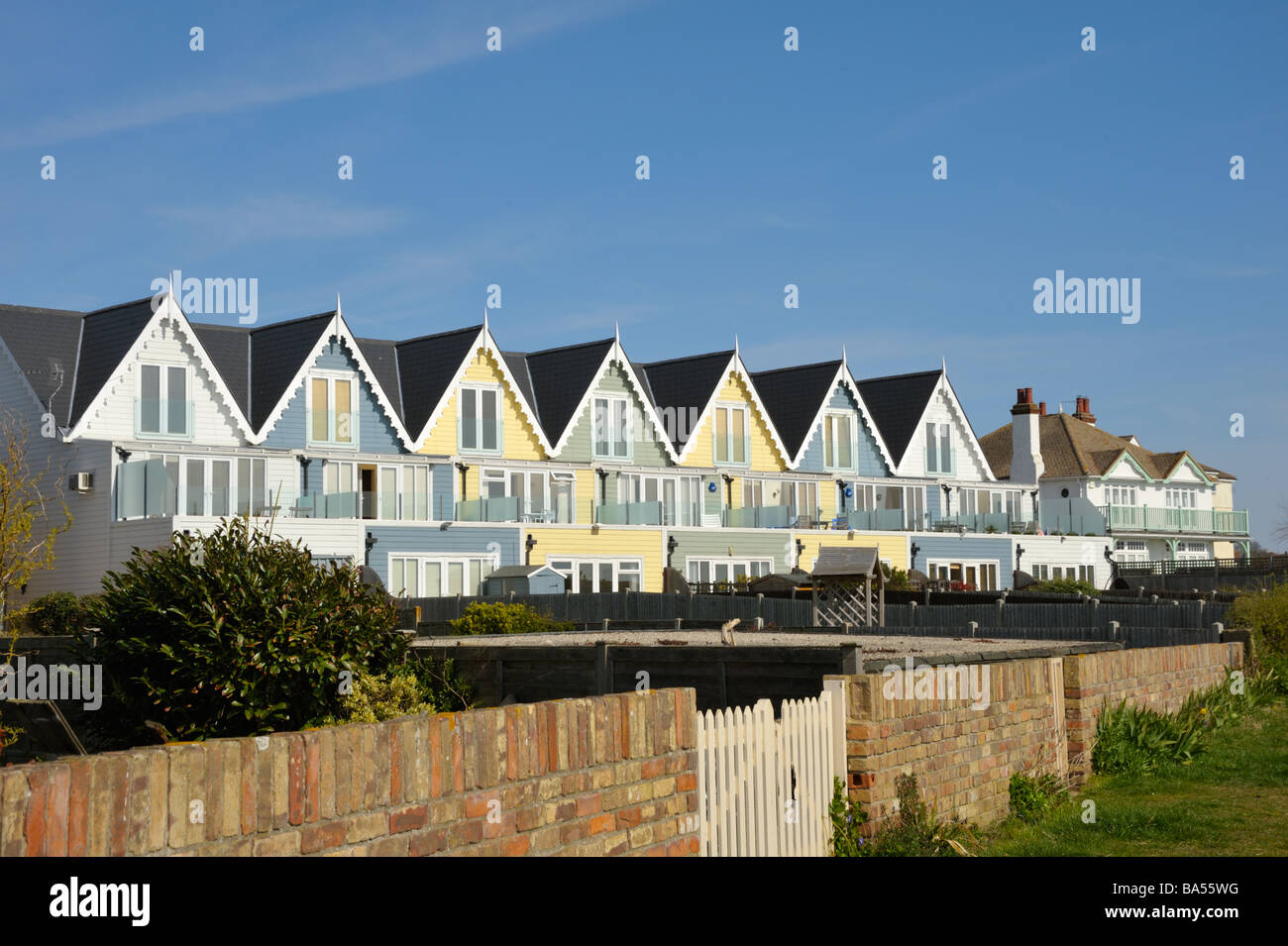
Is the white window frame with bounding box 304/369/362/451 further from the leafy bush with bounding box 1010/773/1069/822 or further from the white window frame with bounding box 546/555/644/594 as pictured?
the leafy bush with bounding box 1010/773/1069/822

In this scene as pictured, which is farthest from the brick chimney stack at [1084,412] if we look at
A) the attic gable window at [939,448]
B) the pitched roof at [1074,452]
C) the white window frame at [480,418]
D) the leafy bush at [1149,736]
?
the leafy bush at [1149,736]

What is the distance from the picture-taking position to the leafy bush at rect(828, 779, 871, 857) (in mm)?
9914

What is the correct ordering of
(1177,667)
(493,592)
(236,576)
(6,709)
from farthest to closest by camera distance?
Result: (493,592) < (1177,667) < (6,709) < (236,576)

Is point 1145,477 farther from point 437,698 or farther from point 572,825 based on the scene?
point 572,825

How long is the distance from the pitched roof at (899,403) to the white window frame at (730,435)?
7.97 m

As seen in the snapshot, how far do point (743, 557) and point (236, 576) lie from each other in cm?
4119

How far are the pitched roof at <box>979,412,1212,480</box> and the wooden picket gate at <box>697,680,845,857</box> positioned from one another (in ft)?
227

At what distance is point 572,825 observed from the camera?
7.36 metres

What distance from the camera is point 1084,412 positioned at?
3364 inches

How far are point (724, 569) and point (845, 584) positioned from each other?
22.3 metres

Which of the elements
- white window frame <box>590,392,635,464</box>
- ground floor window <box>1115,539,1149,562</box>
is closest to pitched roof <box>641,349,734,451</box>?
white window frame <box>590,392,635,464</box>

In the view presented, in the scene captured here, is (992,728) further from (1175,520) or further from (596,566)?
(1175,520)
